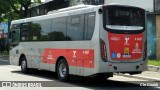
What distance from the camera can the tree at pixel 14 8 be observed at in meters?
37.8

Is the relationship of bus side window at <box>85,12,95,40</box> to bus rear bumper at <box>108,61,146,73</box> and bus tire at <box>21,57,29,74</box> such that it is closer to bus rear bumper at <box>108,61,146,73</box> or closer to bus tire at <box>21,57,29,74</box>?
bus rear bumper at <box>108,61,146,73</box>

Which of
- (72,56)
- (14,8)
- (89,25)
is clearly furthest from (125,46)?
(14,8)

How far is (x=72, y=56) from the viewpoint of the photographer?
15.1m

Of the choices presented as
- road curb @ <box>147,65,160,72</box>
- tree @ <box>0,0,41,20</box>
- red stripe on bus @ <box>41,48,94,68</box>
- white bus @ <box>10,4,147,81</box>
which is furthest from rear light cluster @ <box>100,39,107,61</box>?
tree @ <box>0,0,41,20</box>

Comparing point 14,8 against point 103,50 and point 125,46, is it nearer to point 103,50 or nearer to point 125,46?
point 125,46

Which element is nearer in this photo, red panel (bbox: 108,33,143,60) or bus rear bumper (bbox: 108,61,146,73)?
bus rear bumper (bbox: 108,61,146,73)

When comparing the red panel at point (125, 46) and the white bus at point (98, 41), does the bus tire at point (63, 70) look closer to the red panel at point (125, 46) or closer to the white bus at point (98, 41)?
the white bus at point (98, 41)

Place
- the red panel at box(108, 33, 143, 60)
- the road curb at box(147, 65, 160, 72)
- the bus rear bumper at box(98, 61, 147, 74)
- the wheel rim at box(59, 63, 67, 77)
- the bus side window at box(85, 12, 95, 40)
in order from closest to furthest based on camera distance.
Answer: the bus rear bumper at box(98, 61, 147, 74), the red panel at box(108, 33, 143, 60), the bus side window at box(85, 12, 95, 40), the wheel rim at box(59, 63, 67, 77), the road curb at box(147, 65, 160, 72)

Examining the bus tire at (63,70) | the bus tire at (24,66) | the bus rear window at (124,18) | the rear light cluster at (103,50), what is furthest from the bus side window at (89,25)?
the bus tire at (24,66)

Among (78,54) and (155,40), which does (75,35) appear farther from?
(155,40)

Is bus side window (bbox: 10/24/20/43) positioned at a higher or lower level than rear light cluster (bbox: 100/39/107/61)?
higher

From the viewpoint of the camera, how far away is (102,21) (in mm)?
13531

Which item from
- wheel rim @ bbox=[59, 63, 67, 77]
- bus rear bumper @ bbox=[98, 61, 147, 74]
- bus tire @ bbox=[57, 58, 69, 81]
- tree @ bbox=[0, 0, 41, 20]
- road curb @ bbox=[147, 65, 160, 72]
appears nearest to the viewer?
bus rear bumper @ bbox=[98, 61, 147, 74]

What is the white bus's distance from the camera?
1352cm
